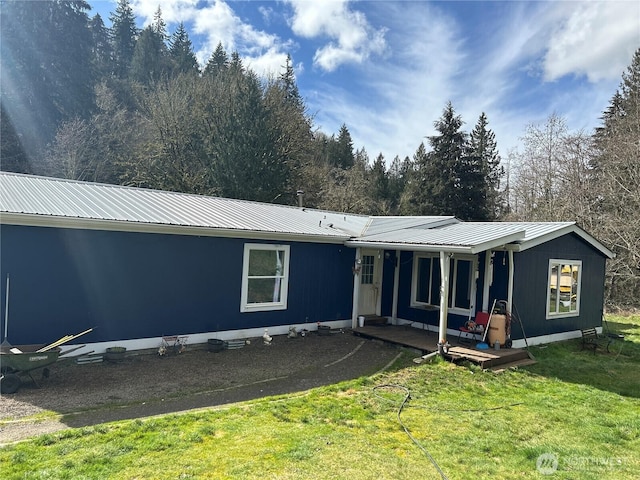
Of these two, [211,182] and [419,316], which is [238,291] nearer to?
[419,316]

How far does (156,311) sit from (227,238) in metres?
→ 2.05

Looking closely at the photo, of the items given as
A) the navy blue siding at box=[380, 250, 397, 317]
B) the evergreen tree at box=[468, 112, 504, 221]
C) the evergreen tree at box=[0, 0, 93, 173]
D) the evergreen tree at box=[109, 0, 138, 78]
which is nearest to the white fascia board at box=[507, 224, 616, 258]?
the navy blue siding at box=[380, 250, 397, 317]

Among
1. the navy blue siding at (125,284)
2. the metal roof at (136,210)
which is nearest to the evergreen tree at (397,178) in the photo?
the metal roof at (136,210)

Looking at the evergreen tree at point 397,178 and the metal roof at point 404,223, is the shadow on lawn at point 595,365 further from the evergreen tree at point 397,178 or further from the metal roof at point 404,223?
the evergreen tree at point 397,178

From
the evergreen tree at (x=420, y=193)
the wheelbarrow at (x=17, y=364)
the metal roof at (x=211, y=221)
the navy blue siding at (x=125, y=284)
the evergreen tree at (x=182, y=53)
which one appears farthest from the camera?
the evergreen tree at (x=182, y=53)

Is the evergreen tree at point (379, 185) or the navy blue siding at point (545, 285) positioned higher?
the evergreen tree at point (379, 185)

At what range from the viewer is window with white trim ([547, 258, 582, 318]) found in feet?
33.7

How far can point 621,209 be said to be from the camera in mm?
18266

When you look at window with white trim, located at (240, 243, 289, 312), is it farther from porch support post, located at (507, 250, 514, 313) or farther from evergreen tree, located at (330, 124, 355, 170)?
evergreen tree, located at (330, 124, 355, 170)

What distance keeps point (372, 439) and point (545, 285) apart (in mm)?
7464

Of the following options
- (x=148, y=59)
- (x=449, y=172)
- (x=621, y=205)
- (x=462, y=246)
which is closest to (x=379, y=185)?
(x=449, y=172)

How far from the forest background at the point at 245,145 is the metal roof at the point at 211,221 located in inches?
393

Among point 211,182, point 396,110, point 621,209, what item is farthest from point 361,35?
point 621,209

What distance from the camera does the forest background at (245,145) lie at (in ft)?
64.7
